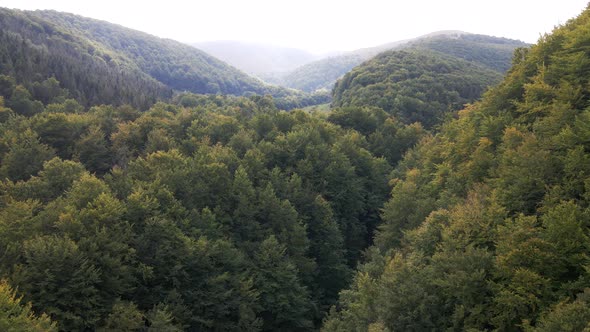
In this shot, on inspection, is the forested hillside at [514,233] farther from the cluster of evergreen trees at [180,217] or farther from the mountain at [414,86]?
the mountain at [414,86]

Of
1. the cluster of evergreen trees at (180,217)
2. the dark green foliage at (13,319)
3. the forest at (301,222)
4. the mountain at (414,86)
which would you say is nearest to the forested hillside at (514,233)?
the forest at (301,222)

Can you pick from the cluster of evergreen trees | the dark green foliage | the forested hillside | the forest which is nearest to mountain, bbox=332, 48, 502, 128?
the cluster of evergreen trees

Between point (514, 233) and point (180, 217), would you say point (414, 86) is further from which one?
point (514, 233)

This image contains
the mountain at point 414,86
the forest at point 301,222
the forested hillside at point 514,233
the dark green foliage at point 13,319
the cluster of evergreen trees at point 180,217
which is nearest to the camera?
the dark green foliage at point 13,319

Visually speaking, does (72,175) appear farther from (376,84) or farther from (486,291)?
(376,84)

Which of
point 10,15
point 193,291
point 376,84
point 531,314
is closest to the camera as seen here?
point 531,314

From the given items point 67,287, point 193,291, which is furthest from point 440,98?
point 67,287
